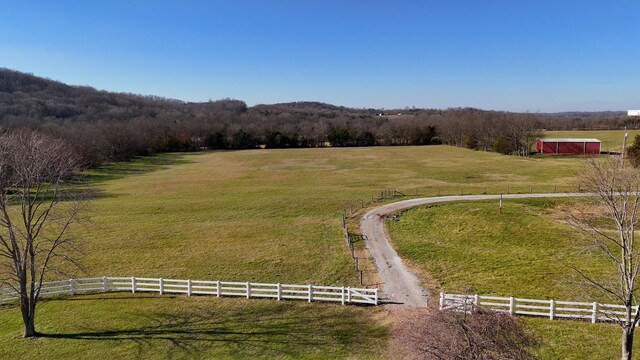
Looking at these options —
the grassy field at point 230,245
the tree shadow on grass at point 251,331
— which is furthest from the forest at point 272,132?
the tree shadow on grass at point 251,331

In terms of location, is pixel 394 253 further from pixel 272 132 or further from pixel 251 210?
pixel 272 132

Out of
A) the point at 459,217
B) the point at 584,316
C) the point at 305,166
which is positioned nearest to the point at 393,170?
the point at 305,166

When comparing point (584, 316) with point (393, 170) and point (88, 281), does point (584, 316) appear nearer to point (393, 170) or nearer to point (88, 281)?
point (88, 281)

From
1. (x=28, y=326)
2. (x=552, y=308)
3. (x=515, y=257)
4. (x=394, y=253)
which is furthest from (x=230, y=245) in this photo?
(x=552, y=308)

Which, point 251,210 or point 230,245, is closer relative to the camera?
point 230,245

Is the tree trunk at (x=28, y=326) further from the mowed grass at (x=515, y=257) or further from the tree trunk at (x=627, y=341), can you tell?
the tree trunk at (x=627, y=341)

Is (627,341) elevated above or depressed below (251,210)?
above
